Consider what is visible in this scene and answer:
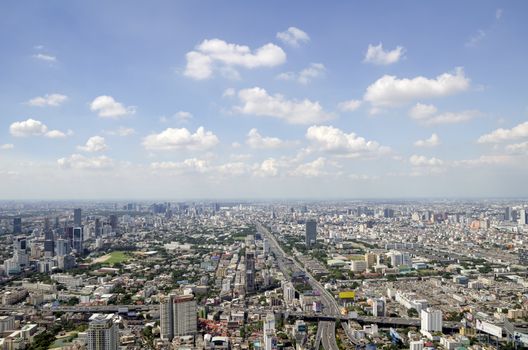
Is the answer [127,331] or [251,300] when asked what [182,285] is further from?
[127,331]

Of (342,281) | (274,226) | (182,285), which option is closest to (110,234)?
(274,226)

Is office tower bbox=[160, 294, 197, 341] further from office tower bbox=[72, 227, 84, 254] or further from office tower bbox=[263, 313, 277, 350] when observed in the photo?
office tower bbox=[72, 227, 84, 254]

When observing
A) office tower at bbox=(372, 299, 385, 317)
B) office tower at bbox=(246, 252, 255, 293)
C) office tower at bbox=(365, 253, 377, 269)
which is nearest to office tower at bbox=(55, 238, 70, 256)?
office tower at bbox=(246, 252, 255, 293)

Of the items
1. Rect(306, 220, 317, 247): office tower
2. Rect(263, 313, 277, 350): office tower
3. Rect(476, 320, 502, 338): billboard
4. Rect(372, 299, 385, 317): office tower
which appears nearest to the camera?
Rect(263, 313, 277, 350): office tower

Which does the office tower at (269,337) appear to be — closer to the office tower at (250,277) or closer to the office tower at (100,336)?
the office tower at (100,336)

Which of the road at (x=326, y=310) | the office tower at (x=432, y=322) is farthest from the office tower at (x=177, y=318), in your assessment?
the office tower at (x=432, y=322)

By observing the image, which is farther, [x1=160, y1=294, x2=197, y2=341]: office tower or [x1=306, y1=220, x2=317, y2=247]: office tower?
[x1=306, y1=220, x2=317, y2=247]: office tower
